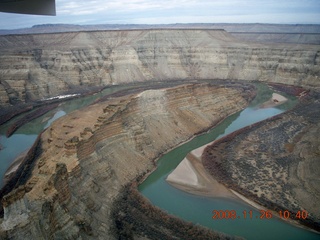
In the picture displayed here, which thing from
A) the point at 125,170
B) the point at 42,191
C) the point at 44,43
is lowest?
the point at 125,170

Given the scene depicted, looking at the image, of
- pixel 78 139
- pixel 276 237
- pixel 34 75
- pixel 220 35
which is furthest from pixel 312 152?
pixel 220 35

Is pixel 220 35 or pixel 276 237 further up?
pixel 220 35

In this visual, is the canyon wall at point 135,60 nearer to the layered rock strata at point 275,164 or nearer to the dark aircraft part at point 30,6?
the layered rock strata at point 275,164

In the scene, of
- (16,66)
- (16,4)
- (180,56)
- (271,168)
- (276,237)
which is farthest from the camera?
(180,56)

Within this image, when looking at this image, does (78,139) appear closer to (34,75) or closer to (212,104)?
(212,104)

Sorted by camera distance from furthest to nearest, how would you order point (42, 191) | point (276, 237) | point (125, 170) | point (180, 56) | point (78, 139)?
point (180, 56)
point (125, 170)
point (78, 139)
point (276, 237)
point (42, 191)

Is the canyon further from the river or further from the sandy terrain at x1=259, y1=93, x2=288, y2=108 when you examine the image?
the sandy terrain at x1=259, y1=93, x2=288, y2=108
